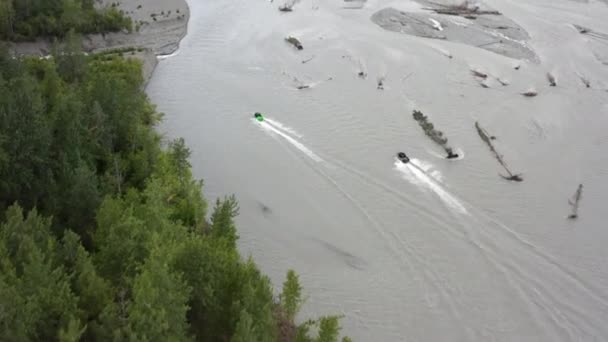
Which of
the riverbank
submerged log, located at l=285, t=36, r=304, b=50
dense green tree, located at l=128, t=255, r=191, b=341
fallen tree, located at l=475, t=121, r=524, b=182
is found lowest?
the riverbank

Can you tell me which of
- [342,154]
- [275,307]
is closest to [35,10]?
[342,154]

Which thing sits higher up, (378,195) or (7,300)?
(7,300)

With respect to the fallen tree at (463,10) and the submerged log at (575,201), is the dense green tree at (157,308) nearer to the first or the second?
the submerged log at (575,201)

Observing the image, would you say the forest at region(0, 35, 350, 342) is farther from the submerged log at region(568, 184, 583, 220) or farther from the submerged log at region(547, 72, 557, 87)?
the submerged log at region(547, 72, 557, 87)

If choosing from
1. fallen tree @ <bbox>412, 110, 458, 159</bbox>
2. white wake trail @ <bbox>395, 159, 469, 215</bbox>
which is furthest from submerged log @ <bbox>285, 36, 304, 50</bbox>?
white wake trail @ <bbox>395, 159, 469, 215</bbox>

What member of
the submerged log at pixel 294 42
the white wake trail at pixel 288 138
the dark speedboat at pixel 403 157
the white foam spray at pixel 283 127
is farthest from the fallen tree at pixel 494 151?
the submerged log at pixel 294 42

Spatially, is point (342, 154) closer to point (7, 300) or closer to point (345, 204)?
point (345, 204)
